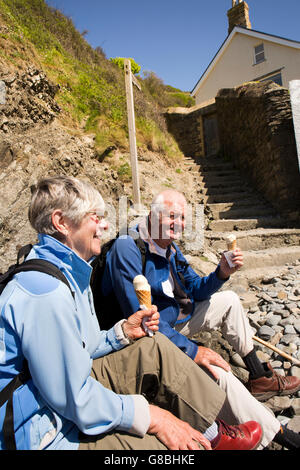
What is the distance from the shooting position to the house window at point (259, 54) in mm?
16942

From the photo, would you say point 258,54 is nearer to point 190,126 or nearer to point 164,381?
point 190,126

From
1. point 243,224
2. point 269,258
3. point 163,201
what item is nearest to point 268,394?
point 163,201

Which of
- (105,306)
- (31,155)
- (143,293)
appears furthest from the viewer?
(31,155)

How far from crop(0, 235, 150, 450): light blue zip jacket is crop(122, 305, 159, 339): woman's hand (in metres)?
0.38

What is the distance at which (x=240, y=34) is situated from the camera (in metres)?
17.4

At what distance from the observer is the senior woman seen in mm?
1018

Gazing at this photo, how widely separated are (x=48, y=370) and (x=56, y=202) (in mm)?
749

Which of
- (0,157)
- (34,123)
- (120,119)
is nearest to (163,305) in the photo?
(0,157)

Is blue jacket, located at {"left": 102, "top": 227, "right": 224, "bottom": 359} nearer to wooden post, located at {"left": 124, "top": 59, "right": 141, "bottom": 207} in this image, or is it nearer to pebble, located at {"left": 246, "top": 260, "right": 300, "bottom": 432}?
pebble, located at {"left": 246, "top": 260, "right": 300, "bottom": 432}

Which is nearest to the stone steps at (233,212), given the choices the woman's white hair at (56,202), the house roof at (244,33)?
the woman's white hair at (56,202)

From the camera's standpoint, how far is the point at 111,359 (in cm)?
147

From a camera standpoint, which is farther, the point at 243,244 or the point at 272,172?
the point at 272,172

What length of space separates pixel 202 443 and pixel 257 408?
588 millimetres

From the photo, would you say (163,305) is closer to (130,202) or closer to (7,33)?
(130,202)
